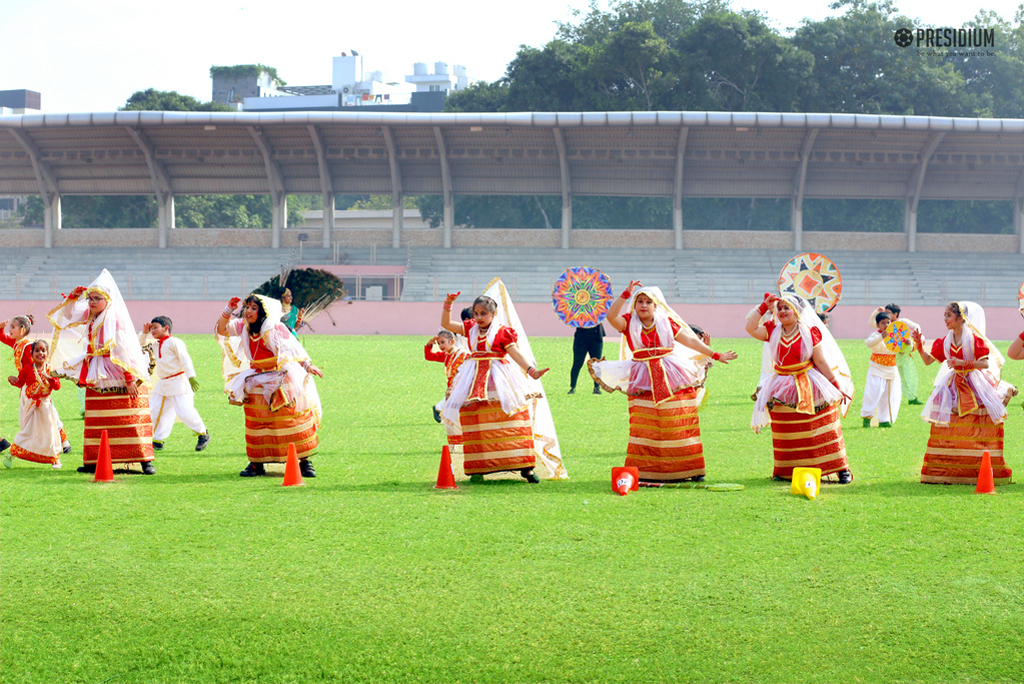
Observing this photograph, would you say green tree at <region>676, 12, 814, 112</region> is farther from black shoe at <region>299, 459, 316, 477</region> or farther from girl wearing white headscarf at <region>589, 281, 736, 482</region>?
black shoe at <region>299, 459, 316, 477</region>

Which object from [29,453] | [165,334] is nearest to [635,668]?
[29,453]

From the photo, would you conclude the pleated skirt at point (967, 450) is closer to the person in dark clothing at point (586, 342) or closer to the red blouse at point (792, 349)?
the red blouse at point (792, 349)

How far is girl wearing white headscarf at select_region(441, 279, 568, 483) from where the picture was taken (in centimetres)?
825

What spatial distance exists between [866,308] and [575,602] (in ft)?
97.5

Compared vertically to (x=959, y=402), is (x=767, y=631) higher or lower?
lower

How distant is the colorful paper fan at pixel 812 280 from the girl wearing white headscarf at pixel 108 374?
9744 mm

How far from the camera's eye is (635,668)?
14.7 ft

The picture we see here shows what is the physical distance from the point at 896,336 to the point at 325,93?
86876mm

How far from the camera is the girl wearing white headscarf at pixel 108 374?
891 centimetres

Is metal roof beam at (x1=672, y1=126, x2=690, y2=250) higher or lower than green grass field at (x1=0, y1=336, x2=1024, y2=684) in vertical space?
higher

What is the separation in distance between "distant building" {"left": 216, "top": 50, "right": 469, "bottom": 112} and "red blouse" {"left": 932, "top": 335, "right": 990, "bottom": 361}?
232 feet

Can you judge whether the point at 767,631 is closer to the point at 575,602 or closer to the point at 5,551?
the point at 575,602

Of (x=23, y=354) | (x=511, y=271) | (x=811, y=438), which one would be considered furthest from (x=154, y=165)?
(x=811, y=438)

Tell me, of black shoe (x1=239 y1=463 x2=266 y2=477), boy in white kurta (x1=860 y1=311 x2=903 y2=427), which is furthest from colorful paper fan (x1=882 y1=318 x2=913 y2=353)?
black shoe (x1=239 y1=463 x2=266 y2=477)
